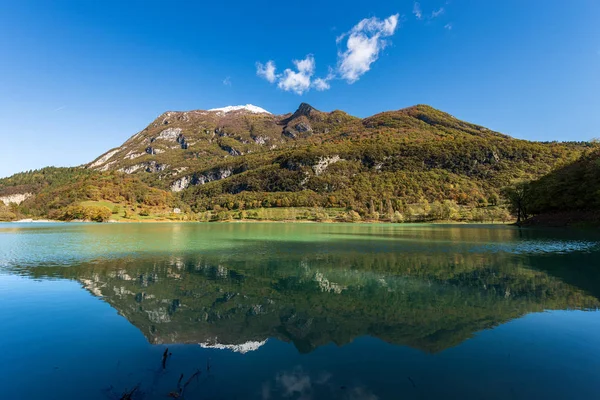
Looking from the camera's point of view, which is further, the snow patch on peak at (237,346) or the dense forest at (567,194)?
the dense forest at (567,194)

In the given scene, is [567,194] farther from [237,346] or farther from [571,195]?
[237,346]

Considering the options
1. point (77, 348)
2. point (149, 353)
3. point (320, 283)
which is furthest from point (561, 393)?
point (77, 348)

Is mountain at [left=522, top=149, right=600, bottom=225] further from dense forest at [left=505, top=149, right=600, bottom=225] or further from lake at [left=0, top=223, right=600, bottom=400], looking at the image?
lake at [left=0, top=223, right=600, bottom=400]

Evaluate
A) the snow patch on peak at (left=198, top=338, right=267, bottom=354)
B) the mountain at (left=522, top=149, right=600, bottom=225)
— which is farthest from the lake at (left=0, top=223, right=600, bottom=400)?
the mountain at (left=522, top=149, right=600, bottom=225)

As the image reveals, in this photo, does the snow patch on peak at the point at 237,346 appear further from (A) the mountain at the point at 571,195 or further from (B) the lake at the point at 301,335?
(A) the mountain at the point at 571,195

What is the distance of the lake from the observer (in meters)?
6.96

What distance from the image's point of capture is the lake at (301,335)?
6957 mm

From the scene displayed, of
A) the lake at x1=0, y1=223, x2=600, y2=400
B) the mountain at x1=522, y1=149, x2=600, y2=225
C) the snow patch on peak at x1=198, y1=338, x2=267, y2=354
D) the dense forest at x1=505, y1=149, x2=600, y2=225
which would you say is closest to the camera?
the lake at x1=0, y1=223, x2=600, y2=400

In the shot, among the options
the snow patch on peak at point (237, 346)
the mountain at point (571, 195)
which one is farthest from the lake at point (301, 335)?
the mountain at point (571, 195)

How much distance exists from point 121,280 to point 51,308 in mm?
5340

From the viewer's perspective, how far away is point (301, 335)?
33.4 ft

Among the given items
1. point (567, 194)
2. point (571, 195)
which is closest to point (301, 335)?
point (571, 195)

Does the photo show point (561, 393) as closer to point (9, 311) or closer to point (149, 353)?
point (149, 353)

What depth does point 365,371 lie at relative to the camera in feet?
25.0
